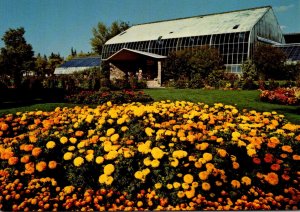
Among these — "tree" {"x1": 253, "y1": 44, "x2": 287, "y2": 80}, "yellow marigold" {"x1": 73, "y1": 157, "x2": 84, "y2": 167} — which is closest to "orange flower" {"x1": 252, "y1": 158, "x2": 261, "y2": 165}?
"yellow marigold" {"x1": 73, "y1": 157, "x2": 84, "y2": 167}

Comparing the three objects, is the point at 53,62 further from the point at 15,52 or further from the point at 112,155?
the point at 112,155

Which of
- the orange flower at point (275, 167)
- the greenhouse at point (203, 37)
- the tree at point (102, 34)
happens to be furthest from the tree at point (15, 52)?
the tree at point (102, 34)

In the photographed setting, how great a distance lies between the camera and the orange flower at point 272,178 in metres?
4.09

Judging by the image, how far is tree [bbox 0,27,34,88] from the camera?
10244mm

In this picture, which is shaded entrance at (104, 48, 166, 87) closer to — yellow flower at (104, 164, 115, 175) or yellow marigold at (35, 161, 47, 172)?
yellow marigold at (35, 161, 47, 172)

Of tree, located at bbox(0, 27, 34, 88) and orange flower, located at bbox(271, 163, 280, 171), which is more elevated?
tree, located at bbox(0, 27, 34, 88)

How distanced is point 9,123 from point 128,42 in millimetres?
28726

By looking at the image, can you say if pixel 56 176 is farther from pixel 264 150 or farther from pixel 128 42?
pixel 128 42

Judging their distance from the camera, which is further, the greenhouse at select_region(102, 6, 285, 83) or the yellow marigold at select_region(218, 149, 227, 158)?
the greenhouse at select_region(102, 6, 285, 83)

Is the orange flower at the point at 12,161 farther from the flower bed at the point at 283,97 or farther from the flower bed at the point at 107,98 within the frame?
the flower bed at the point at 283,97

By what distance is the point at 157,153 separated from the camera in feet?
14.0

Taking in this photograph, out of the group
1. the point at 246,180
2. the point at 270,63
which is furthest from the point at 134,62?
the point at 246,180

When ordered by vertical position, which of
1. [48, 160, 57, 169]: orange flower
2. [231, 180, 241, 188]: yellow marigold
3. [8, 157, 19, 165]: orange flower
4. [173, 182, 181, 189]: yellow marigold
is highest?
[8, 157, 19, 165]: orange flower

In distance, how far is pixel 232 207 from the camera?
155 inches
